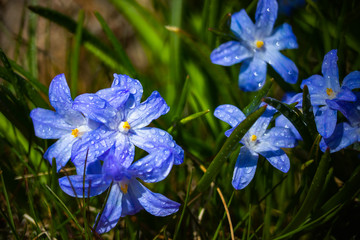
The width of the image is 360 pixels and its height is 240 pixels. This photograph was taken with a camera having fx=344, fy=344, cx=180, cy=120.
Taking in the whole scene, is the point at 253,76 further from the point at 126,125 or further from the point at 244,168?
the point at 126,125

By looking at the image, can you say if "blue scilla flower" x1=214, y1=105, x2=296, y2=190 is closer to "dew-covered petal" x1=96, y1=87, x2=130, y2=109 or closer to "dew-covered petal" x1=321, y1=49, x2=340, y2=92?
"dew-covered petal" x1=321, y1=49, x2=340, y2=92

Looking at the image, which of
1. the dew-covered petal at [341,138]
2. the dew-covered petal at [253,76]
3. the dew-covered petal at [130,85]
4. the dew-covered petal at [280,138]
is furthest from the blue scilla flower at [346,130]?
the dew-covered petal at [130,85]

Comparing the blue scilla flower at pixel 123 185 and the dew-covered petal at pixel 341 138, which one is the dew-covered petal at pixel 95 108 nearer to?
the blue scilla flower at pixel 123 185

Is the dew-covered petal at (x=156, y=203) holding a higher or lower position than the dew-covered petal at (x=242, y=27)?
lower

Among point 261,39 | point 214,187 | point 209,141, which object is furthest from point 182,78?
point 214,187

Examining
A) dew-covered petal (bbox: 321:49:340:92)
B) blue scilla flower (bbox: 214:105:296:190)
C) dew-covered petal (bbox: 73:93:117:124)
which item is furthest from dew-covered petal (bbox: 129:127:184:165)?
dew-covered petal (bbox: 321:49:340:92)

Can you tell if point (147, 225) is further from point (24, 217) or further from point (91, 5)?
point (91, 5)
